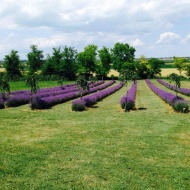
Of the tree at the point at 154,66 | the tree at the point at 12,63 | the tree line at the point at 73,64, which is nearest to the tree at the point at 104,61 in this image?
the tree line at the point at 73,64

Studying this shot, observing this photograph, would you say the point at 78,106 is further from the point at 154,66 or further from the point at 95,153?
the point at 154,66

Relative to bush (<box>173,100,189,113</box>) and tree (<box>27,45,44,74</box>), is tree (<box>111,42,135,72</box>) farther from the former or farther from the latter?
bush (<box>173,100,189,113</box>)

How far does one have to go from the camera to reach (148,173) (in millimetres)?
8523

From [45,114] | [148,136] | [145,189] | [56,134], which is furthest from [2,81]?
[145,189]

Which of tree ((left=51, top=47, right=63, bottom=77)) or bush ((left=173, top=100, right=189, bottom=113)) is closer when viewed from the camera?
bush ((left=173, top=100, right=189, bottom=113))

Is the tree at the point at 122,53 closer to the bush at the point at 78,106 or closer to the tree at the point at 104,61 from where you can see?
the tree at the point at 104,61

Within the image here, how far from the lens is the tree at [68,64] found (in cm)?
8206

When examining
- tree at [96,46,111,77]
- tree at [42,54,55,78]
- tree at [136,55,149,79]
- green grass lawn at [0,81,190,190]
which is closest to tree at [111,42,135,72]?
tree at [96,46,111,77]

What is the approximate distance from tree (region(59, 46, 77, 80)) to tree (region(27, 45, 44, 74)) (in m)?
8.62

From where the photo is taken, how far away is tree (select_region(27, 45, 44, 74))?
86644mm

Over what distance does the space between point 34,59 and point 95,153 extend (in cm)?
7983

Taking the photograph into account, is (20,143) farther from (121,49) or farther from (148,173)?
(121,49)

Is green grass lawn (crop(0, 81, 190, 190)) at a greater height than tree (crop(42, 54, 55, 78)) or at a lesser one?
lesser

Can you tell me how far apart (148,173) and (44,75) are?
77.8 m
